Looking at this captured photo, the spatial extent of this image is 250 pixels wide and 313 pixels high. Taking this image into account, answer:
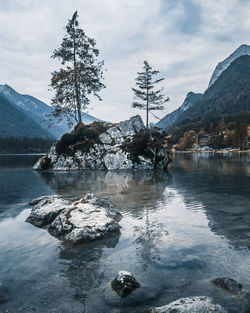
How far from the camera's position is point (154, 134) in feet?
110

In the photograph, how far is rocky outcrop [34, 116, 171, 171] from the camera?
3309 centimetres

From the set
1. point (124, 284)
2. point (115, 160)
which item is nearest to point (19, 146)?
point (115, 160)

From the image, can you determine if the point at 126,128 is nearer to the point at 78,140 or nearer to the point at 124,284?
the point at 78,140

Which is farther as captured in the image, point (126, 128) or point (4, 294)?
point (126, 128)

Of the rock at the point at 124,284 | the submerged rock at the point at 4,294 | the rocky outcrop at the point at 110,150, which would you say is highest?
the rocky outcrop at the point at 110,150

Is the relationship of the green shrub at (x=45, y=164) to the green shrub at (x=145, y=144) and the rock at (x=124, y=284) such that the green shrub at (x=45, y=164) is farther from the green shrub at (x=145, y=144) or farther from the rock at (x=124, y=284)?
the rock at (x=124, y=284)

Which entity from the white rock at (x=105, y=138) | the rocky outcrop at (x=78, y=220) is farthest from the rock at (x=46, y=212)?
the white rock at (x=105, y=138)

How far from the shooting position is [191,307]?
3.83 meters

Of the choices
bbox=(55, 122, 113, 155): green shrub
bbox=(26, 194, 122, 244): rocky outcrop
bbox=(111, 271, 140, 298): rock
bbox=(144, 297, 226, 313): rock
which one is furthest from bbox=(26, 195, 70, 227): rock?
bbox=(55, 122, 113, 155): green shrub

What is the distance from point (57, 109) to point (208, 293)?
37.2 metres

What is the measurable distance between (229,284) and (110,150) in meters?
30.0

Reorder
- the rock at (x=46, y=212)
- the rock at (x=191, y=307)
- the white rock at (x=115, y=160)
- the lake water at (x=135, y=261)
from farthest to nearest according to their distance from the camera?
the white rock at (x=115, y=160), the rock at (x=46, y=212), the lake water at (x=135, y=261), the rock at (x=191, y=307)

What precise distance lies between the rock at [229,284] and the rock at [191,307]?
0.76 metres

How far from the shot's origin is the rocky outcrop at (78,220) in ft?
25.0
